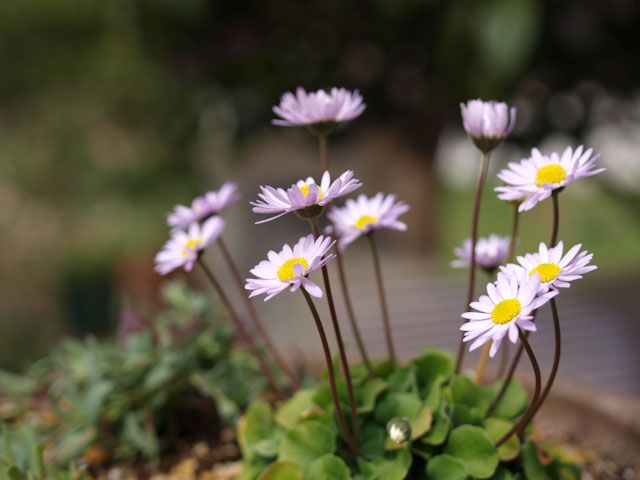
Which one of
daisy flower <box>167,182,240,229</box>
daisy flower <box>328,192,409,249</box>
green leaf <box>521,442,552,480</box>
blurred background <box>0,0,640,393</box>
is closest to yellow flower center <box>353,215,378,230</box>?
daisy flower <box>328,192,409,249</box>

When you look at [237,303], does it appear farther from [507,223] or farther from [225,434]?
[507,223]

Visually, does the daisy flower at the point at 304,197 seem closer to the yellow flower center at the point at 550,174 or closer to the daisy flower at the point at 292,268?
the daisy flower at the point at 292,268

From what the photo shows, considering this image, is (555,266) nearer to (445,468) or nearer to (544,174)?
(544,174)

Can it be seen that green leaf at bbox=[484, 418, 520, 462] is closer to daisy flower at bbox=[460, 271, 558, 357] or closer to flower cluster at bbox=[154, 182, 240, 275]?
daisy flower at bbox=[460, 271, 558, 357]

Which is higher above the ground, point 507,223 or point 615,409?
point 615,409

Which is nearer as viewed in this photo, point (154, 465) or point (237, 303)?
point (154, 465)

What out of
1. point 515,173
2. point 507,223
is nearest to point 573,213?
point 507,223
